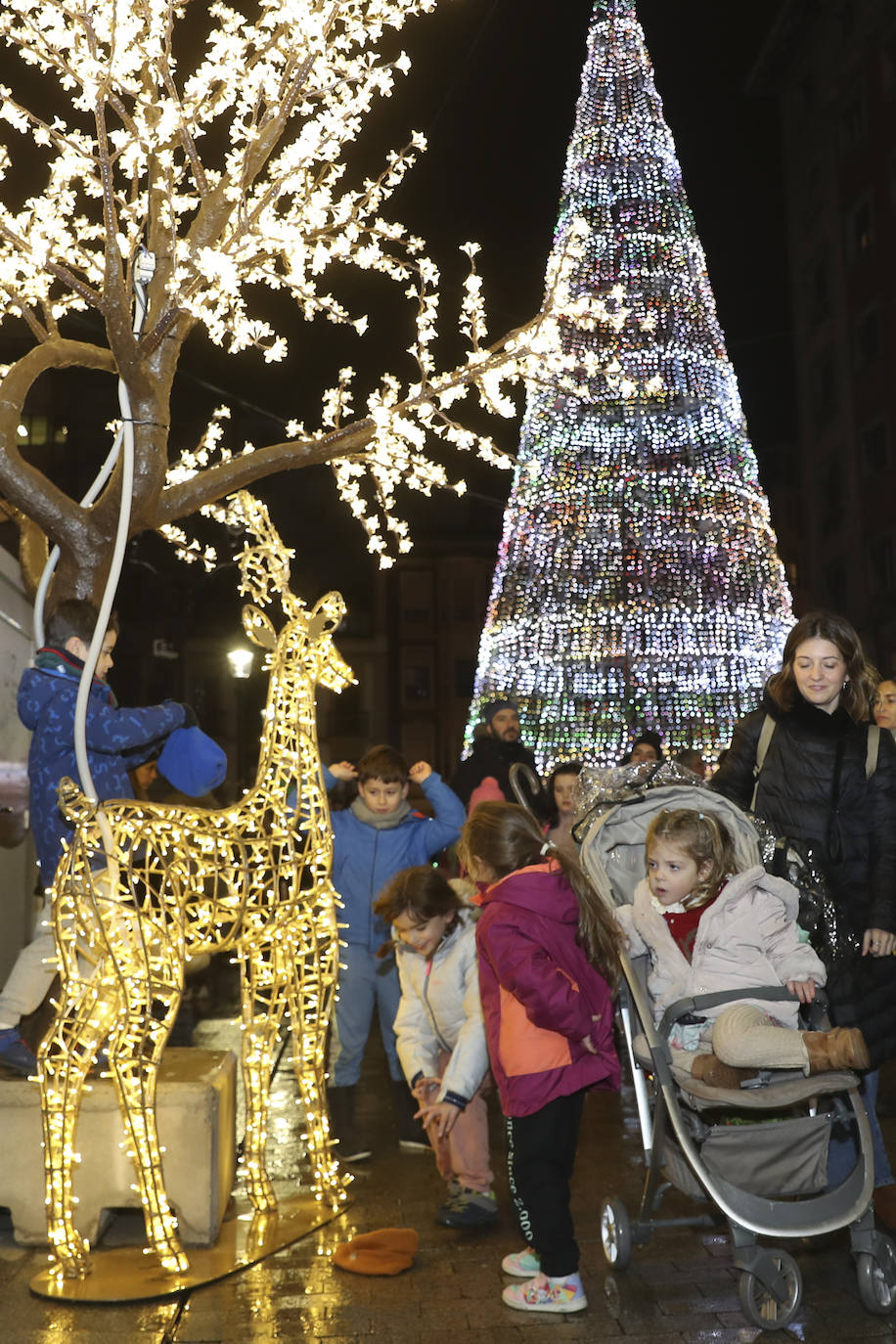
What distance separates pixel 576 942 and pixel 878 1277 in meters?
A: 1.41

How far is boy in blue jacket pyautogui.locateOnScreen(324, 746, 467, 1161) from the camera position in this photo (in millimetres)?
6469

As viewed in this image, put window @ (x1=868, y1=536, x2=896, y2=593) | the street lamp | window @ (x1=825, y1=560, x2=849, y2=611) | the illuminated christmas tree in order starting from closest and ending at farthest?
the illuminated christmas tree
the street lamp
window @ (x1=868, y1=536, x2=896, y2=593)
window @ (x1=825, y1=560, x2=849, y2=611)

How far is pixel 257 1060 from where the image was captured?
5.21m

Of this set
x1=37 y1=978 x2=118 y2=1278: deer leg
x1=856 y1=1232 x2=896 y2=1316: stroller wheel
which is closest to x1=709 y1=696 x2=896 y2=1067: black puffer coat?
x1=856 y1=1232 x2=896 y2=1316: stroller wheel

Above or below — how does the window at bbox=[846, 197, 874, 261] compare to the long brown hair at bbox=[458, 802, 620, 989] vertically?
above

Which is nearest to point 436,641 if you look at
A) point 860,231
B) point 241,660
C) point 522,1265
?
point 860,231

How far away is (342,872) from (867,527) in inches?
1032

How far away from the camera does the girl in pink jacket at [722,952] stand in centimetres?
401

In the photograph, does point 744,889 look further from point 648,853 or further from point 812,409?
point 812,409

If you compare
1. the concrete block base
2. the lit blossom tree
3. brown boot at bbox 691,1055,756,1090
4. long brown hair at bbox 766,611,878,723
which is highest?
the lit blossom tree

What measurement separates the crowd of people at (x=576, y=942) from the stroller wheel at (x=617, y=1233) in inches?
10.2

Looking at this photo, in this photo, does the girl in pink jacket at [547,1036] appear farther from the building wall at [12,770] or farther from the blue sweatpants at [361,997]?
the building wall at [12,770]

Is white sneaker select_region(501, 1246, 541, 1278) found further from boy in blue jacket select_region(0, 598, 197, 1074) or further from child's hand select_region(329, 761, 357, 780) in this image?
child's hand select_region(329, 761, 357, 780)

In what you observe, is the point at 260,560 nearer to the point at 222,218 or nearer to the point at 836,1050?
the point at 222,218
